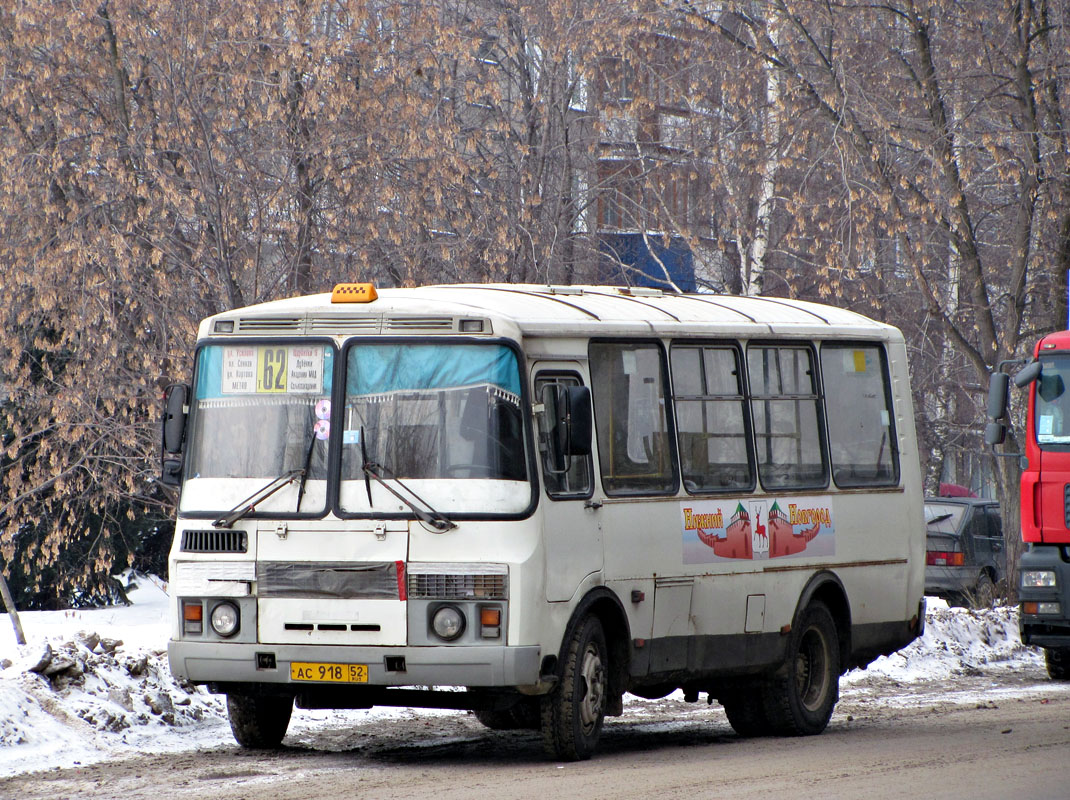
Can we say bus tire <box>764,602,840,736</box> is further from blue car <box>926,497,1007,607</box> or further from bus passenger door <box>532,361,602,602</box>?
blue car <box>926,497,1007,607</box>

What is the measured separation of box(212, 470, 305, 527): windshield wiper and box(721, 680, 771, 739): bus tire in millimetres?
3673

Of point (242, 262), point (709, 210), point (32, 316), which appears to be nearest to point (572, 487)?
point (242, 262)

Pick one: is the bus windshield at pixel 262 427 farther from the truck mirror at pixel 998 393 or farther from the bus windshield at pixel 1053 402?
the bus windshield at pixel 1053 402

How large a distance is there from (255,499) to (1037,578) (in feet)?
26.6

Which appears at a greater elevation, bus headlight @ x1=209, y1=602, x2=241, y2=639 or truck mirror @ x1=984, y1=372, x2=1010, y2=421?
truck mirror @ x1=984, y1=372, x2=1010, y2=421

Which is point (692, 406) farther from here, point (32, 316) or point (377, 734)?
point (32, 316)

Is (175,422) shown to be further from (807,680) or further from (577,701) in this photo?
(807,680)

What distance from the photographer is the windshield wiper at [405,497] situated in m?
8.78

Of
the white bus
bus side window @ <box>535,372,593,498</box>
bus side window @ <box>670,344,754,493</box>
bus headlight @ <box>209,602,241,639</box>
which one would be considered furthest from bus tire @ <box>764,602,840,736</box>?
bus headlight @ <box>209,602,241,639</box>

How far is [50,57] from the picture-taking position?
1777 centimetres

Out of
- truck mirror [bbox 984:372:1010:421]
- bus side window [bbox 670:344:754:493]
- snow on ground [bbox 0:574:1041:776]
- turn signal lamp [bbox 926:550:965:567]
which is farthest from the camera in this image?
turn signal lamp [bbox 926:550:965:567]

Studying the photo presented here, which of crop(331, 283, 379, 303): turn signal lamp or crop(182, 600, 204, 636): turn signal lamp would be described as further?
crop(331, 283, 379, 303): turn signal lamp

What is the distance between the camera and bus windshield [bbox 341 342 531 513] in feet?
29.1

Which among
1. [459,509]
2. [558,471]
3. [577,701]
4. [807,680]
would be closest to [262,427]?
[459,509]
